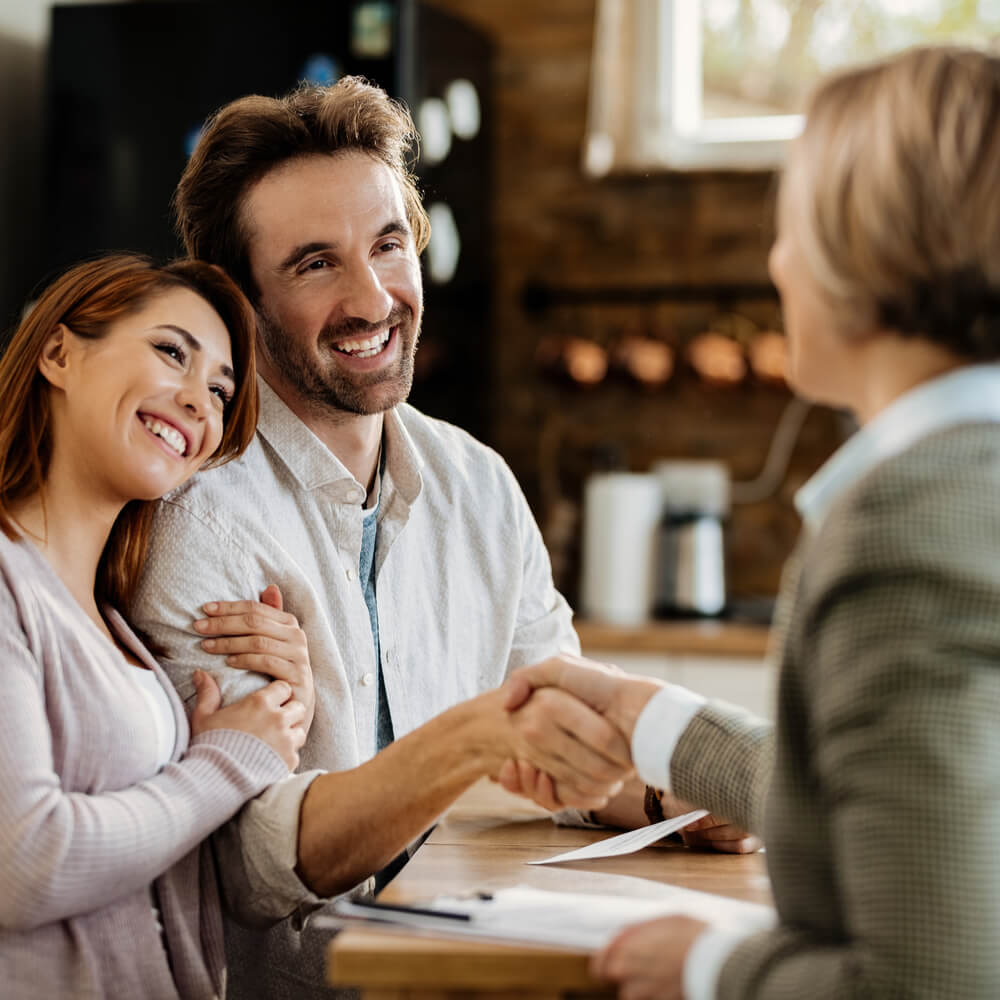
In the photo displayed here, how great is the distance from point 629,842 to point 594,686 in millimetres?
175

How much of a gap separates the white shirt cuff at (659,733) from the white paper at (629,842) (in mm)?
102

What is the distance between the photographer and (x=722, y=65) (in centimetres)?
340

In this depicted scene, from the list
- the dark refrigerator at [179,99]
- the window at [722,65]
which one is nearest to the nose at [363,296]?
the dark refrigerator at [179,99]

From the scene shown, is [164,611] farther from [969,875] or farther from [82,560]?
[969,875]

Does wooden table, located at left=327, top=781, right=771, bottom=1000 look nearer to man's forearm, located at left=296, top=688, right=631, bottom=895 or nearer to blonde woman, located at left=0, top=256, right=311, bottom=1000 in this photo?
man's forearm, located at left=296, top=688, right=631, bottom=895

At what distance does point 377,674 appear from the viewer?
64.8 inches

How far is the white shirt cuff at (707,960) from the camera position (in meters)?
0.85

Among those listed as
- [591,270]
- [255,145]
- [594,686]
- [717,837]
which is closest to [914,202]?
[594,686]

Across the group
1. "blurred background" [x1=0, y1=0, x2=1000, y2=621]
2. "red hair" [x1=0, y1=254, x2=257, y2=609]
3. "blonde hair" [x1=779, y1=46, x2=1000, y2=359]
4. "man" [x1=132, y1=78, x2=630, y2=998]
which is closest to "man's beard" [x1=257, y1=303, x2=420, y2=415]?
"man" [x1=132, y1=78, x2=630, y2=998]

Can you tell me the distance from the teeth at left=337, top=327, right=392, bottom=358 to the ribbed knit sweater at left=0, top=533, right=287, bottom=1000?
0.52m

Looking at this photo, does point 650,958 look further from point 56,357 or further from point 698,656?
point 698,656

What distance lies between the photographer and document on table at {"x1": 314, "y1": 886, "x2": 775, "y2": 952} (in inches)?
38.5

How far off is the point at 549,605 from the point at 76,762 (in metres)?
0.78

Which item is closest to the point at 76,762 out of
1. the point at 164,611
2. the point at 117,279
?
the point at 164,611
